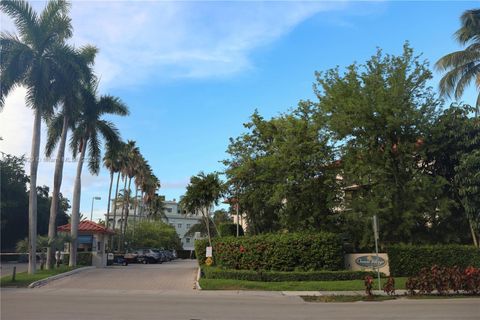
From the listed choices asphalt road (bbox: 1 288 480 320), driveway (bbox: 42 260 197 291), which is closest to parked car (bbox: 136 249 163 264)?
driveway (bbox: 42 260 197 291)

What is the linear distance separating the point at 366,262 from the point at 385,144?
652 centimetres

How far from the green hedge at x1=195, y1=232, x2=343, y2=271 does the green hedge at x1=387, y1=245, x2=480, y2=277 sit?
285cm

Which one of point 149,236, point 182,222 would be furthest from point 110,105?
point 182,222

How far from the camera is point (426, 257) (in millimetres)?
24672

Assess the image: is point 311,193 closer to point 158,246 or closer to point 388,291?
point 388,291

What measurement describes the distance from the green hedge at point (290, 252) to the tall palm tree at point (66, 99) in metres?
12.8

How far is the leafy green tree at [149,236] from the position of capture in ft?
243

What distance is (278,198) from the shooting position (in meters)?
27.3

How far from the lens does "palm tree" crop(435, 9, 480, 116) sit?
93.2 ft

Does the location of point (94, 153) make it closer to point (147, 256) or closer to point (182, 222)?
point (147, 256)

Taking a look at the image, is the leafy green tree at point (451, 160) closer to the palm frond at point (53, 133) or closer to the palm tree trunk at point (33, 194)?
the palm tree trunk at point (33, 194)

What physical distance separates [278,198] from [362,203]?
4.65m

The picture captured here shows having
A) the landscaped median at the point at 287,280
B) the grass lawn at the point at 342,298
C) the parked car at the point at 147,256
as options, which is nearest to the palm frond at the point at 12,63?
the landscaped median at the point at 287,280

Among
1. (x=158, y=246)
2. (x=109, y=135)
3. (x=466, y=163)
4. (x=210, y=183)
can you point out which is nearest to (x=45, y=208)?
(x=158, y=246)
